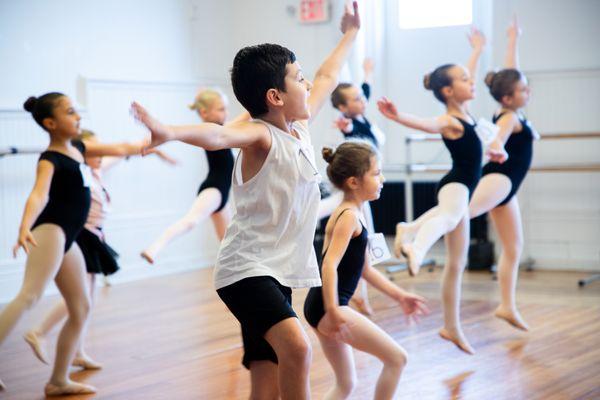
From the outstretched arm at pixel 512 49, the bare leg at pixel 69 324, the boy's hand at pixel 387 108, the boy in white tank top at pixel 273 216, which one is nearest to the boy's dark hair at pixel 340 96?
the outstretched arm at pixel 512 49

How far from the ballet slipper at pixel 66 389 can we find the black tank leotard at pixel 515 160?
84.9 inches

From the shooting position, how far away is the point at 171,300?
18.5 ft

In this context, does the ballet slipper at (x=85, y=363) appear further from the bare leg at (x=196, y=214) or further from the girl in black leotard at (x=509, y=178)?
the girl in black leotard at (x=509, y=178)

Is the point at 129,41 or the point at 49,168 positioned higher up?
the point at 129,41

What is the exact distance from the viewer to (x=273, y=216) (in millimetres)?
2111

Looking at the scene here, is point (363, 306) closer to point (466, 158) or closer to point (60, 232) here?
point (466, 158)

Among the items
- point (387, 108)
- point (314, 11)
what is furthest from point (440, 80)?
A: point (314, 11)

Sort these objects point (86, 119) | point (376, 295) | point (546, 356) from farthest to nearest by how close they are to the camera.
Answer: point (86, 119) < point (376, 295) < point (546, 356)

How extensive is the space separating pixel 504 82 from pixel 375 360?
1.54 metres

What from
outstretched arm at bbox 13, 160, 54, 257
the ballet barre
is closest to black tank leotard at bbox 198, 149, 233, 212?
outstretched arm at bbox 13, 160, 54, 257

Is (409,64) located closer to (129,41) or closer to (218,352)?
(129,41)

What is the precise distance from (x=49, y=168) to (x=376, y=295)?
2714 mm

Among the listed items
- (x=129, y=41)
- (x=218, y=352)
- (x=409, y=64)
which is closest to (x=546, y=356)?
(x=218, y=352)

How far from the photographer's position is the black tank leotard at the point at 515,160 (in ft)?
13.8
